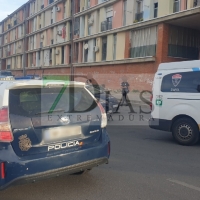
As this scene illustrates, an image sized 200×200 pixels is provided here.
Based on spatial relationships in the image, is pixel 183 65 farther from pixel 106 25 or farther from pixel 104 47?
pixel 106 25

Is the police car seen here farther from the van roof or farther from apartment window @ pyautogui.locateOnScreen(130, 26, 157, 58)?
apartment window @ pyautogui.locateOnScreen(130, 26, 157, 58)

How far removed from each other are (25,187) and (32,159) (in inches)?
36.7

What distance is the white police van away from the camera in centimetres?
674

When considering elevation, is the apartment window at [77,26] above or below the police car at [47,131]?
above

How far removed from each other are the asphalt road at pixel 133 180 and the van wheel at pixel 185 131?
0.27 meters

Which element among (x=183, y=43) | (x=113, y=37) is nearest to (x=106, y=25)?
(x=113, y=37)

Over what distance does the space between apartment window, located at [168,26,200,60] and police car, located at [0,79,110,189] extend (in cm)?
2041

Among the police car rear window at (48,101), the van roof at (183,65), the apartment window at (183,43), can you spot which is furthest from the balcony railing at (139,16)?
the police car rear window at (48,101)

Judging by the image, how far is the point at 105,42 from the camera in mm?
30078

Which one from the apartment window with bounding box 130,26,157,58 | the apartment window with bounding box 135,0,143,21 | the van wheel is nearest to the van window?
the van wheel

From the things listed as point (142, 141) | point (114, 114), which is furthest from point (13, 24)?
point (142, 141)

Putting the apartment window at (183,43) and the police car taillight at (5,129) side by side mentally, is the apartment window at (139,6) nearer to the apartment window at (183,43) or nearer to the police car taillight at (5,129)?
the apartment window at (183,43)

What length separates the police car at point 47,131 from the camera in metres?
3.33

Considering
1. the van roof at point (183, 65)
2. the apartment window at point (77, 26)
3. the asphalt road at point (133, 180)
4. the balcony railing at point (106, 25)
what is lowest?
the asphalt road at point (133, 180)
